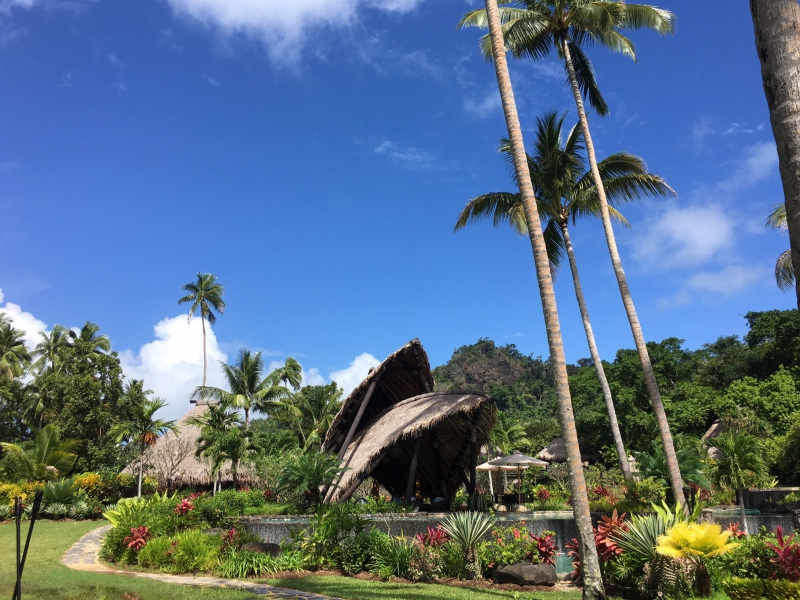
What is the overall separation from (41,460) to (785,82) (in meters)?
30.1

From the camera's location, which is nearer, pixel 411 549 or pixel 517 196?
pixel 411 549

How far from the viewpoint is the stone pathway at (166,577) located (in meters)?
8.61

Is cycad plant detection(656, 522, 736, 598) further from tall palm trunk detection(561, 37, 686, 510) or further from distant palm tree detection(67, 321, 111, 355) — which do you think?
distant palm tree detection(67, 321, 111, 355)

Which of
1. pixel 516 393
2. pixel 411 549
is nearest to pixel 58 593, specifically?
pixel 411 549

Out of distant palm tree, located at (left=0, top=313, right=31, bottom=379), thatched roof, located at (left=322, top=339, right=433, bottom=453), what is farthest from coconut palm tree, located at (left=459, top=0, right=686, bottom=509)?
distant palm tree, located at (left=0, top=313, right=31, bottom=379)

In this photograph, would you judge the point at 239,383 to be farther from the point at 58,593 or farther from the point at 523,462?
the point at 58,593

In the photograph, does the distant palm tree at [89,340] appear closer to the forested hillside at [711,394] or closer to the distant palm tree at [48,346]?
the distant palm tree at [48,346]

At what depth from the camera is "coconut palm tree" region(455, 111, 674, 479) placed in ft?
58.2

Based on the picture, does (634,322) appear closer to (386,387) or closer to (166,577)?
(386,387)

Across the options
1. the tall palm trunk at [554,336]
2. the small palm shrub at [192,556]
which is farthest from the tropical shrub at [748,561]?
the small palm shrub at [192,556]

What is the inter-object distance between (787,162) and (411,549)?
8.53 metres

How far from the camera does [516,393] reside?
7538 centimetres

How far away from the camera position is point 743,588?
6578 mm

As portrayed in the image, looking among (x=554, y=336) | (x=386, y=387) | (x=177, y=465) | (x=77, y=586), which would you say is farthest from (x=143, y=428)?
(x=554, y=336)
